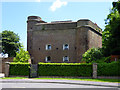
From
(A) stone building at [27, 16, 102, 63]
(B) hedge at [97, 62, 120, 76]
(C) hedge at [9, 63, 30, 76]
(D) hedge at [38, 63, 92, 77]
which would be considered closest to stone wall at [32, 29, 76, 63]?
(A) stone building at [27, 16, 102, 63]

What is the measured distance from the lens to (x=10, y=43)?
170 ft

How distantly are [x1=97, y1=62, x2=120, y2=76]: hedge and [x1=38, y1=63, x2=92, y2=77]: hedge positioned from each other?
55.5 inches

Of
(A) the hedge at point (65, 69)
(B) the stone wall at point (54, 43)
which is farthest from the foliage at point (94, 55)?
(B) the stone wall at point (54, 43)

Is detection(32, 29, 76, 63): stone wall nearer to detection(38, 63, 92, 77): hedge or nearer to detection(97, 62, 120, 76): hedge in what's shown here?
detection(38, 63, 92, 77): hedge

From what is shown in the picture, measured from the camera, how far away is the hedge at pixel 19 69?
26.0 meters

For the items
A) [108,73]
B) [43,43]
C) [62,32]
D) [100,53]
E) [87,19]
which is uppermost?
[87,19]

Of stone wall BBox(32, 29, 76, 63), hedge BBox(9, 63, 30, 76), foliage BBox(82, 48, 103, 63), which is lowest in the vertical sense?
hedge BBox(9, 63, 30, 76)

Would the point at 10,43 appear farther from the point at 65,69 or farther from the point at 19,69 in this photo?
the point at 65,69

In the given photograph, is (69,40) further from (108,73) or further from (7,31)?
(7,31)

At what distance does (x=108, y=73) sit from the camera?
2373 centimetres

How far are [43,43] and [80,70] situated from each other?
20916 millimetres

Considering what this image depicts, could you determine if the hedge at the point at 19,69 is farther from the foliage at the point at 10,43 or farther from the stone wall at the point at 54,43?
the foliage at the point at 10,43

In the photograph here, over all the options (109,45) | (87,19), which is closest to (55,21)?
(87,19)

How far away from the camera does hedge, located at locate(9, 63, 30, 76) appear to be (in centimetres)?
2597
